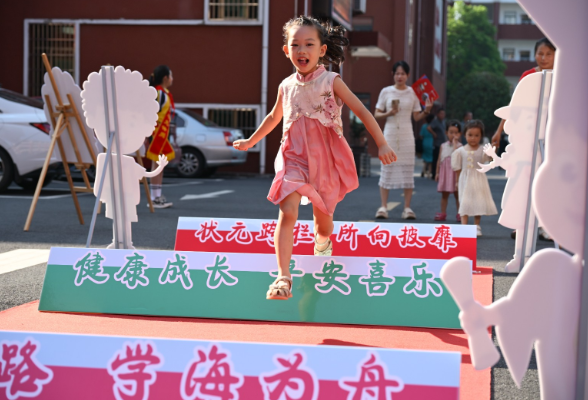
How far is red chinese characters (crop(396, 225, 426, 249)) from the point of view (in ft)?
19.0

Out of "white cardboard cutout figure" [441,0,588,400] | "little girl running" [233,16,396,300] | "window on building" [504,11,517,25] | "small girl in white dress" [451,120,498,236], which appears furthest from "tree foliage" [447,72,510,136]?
"white cardboard cutout figure" [441,0,588,400]

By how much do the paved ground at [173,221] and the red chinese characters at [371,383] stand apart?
3.21 ft

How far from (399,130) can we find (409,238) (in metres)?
4.11

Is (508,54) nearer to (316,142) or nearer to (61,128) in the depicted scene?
(61,128)

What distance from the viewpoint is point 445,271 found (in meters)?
2.35

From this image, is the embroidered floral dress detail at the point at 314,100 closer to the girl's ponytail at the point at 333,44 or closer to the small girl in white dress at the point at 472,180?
the girl's ponytail at the point at 333,44

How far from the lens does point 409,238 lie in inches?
232

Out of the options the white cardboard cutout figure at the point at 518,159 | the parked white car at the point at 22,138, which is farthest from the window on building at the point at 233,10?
the white cardboard cutout figure at the point at 518,159

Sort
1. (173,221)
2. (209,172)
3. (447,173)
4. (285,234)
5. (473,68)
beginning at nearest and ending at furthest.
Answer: (285,234)
(173,221)
(447,173)
(209,172)
(473,68)

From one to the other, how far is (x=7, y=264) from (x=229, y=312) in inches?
104

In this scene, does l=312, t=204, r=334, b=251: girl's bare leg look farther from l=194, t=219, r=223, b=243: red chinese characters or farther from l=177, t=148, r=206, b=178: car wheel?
l=177, t=148, r=206, b=178: car wheel

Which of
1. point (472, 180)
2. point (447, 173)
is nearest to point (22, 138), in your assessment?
point (447, 173)

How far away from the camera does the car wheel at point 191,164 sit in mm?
18578

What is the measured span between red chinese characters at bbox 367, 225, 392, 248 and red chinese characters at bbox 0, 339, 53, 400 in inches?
139
